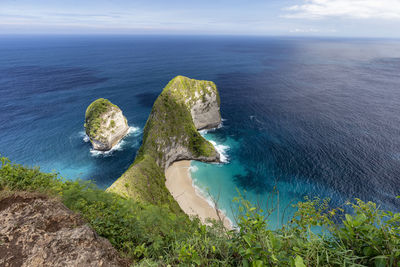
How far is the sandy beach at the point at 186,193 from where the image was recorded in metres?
37.2

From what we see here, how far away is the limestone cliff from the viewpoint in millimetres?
32562

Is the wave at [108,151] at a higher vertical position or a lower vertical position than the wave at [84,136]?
lower

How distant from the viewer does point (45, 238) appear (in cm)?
769

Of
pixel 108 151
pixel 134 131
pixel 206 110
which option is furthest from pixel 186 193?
pixel 134 131

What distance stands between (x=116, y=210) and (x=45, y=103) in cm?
9915

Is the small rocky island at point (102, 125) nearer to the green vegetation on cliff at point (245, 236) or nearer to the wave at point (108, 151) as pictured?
the wave at point (108, 151)

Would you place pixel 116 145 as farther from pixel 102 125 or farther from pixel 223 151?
pixel 223 151

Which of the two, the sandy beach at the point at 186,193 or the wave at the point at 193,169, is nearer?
the sandy beach at the point at 186,193

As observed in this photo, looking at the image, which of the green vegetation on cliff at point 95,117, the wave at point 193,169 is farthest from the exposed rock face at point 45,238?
the green vegetation on cliff at point 95,117

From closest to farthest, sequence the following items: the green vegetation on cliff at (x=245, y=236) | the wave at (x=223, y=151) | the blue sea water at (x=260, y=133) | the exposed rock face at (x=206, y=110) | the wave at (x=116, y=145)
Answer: the green vegetation on cliff at (x=245, y=236) → the blue sea water at (x=260, y=133) → the wave at (x=223, y=151) → the wave at (x=116, y=145) → the exposed rock face at (x=206, y=110)

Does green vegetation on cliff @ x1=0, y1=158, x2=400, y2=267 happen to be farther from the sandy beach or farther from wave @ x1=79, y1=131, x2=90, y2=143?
wave @ x1=79, y1=131, x2=90, y2=143

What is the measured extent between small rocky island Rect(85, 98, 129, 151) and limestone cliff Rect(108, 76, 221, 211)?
1383 centimetres

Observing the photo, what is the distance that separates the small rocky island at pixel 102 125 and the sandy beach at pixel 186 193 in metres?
23.2

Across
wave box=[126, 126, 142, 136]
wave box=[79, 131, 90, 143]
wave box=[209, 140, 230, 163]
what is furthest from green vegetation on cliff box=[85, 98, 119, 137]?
wave box=[209, 140, 230, 163]
